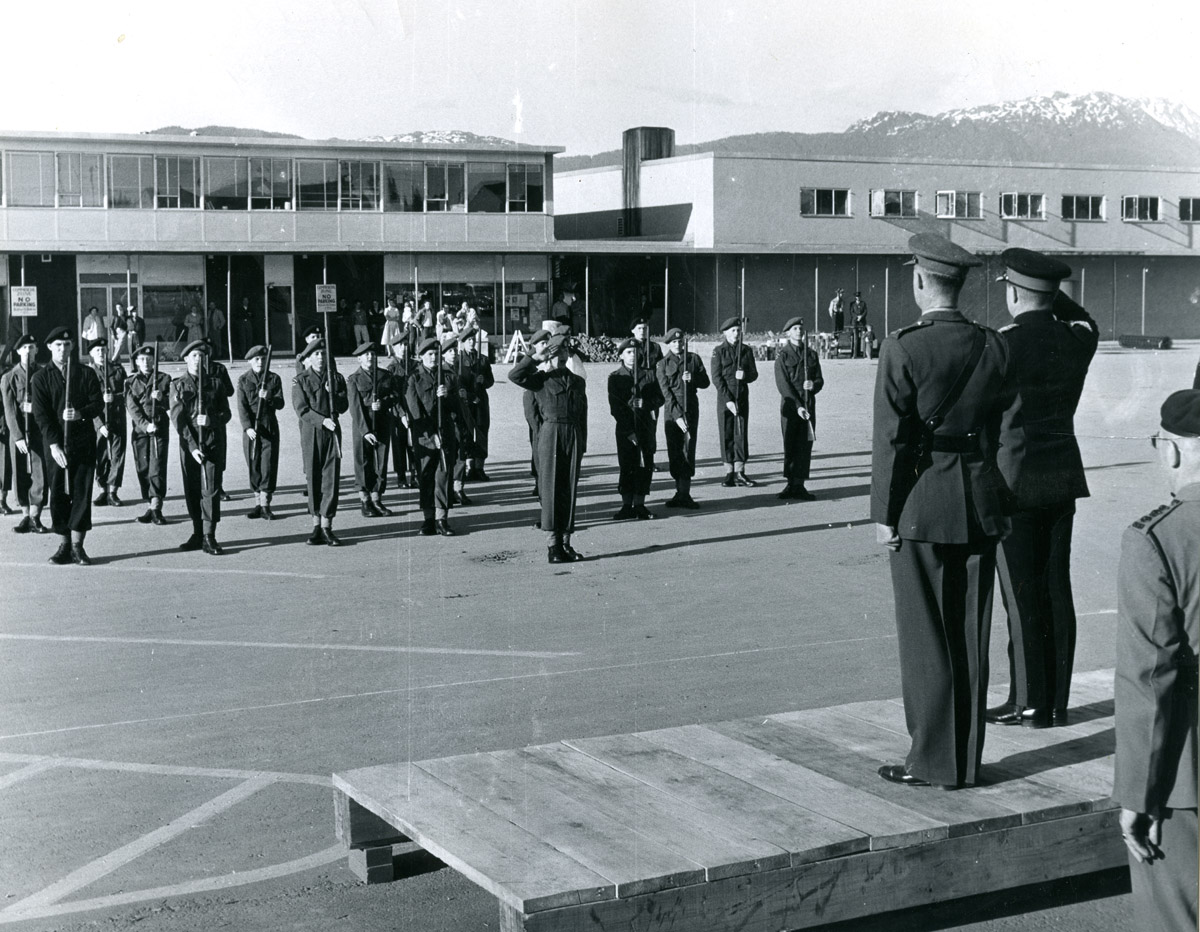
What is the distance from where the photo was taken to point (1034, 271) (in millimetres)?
6090

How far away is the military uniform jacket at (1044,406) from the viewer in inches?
242

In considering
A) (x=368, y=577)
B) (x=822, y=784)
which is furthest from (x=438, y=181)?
(x=822, y=784)

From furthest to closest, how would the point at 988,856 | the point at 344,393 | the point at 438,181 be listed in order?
the point at 438,181 < the point at 344,393 < the point at 988,856

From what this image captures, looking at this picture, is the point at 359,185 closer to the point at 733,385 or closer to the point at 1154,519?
the point at 733,385

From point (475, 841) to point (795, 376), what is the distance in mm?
12757

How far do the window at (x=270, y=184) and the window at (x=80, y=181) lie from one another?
430cm

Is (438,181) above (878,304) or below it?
above

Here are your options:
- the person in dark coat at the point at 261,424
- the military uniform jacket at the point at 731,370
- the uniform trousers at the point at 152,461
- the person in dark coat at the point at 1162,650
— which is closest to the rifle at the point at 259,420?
the person in dark coat at the point at 261,424

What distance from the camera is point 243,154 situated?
141 feet

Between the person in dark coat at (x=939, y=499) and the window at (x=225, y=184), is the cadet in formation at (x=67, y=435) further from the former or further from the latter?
the window at (x=225, y=184)

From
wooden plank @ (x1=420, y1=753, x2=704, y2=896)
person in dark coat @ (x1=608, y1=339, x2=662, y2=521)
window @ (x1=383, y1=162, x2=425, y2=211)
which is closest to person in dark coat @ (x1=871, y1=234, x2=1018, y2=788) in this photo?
wooden plank @ (x1=420, y1=753, x2=704, y2=896)

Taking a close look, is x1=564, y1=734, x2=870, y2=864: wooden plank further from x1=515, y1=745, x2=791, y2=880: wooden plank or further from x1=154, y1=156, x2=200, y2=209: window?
x1=154, y1=156, x2=200, y2=209: window

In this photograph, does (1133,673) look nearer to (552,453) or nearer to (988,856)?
(988,856)

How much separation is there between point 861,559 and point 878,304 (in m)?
40.4
